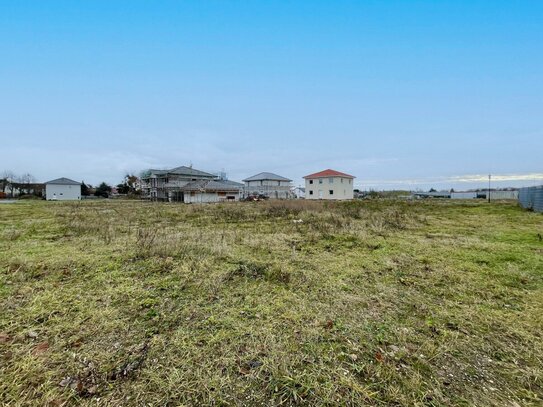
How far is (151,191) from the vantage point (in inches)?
1663

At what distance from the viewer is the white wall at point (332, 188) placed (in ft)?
127

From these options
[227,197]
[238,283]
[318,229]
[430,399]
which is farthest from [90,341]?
[227,197]

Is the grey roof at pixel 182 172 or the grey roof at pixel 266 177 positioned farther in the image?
the grey roof at pixel 266 177

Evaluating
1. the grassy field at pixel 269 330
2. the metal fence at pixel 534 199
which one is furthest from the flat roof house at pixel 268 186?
the grassy field at pixel 269 330

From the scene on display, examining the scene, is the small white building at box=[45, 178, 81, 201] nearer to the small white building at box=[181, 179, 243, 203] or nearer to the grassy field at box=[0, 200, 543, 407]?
the small white building at box=[181, 179, 243, 203]

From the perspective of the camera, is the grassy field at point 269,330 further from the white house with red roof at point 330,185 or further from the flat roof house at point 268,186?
the flat roof house at point 268,186

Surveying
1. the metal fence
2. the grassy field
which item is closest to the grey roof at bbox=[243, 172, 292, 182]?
the metal fence

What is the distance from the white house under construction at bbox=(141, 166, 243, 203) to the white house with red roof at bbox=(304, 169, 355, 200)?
11514 mm

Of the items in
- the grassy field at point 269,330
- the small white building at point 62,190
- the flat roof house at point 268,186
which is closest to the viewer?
→ the grassy field at point 269,330

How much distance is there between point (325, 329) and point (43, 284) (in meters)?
3.91

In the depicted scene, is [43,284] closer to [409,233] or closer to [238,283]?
[238,283]

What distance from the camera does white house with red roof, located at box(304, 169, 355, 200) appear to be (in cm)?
3866

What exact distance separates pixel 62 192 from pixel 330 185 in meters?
46.8

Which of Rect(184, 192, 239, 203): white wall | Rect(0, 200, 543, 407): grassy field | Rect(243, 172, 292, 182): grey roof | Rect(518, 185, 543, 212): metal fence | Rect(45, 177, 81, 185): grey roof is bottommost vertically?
Rect(0, 200, 543, 407): grassy field
